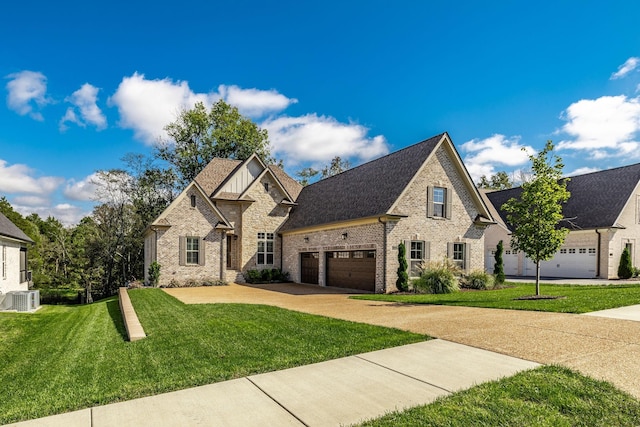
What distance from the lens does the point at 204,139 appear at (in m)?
37.4

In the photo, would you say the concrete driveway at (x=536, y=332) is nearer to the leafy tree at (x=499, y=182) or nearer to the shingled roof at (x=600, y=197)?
the shingled roof at (x=600, y=197)

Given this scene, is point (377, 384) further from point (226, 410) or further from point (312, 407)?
point (226, 410)

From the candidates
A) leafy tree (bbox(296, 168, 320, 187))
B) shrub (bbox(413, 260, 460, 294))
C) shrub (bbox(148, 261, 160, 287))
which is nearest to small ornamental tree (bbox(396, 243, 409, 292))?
shrub (bbox(413, 260, 460, 294))

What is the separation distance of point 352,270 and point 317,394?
14025mm

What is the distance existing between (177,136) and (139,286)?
2038 centimetres

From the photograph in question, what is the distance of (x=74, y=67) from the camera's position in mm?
15984

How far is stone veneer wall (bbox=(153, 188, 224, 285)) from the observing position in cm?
2102

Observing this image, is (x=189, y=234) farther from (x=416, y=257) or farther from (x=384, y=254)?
(x=416, y=257)

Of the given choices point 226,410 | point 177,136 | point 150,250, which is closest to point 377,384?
point 226,410

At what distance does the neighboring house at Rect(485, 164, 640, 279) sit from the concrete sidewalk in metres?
22.5

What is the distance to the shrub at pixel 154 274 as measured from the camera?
20.5 metres

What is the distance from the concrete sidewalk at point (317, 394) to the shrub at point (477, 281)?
12475 millimetres

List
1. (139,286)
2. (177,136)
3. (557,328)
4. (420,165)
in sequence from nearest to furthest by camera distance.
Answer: (557,328) < (420,165) < (139,286) < (177,136)

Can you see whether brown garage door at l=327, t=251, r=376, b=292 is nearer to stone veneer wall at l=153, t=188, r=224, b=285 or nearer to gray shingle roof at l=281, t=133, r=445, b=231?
gray shingle roof at l=281, t=133, r=445, b=231
